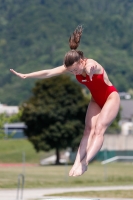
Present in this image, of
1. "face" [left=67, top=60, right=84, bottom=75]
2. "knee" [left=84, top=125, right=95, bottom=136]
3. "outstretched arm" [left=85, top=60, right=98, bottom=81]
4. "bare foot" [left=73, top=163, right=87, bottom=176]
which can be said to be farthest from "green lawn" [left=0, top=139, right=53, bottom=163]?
"outstretched arm" [left=85, top=60, right=98, bottom=81]

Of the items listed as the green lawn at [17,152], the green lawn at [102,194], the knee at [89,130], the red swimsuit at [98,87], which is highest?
the red swimsuit at [98,87]

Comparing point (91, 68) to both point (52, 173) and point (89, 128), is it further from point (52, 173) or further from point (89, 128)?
point (52, 173)

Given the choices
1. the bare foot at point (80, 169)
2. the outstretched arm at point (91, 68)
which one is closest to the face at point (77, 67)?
the outstretched arm at point (91, 68)

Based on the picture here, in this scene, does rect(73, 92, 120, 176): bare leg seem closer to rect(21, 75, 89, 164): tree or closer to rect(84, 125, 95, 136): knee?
rect(84, 125, 95, 136): knee

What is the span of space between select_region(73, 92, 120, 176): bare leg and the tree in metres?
53.8

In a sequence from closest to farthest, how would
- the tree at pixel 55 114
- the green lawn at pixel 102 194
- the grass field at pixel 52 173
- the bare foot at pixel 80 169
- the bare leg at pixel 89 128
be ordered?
the bare foot at pixel 80 169, the bare leg at pixel 89 128, the green lawn at pixel 102 194, the grass field at pixel 52 173, the tree at pixel 55 114

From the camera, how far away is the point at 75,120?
67.4 meters

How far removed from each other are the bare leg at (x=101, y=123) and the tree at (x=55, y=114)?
53.8m

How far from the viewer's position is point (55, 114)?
6688 centimetres

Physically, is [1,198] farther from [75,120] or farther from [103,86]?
[75,120]

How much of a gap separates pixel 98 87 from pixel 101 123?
0.60 meters

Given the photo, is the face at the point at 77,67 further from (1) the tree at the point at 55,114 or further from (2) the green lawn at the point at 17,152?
(2) the green lawn at the point at 17,152

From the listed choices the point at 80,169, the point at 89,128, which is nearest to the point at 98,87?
the point at 89,128

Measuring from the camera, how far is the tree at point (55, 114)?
6556 centimetres
